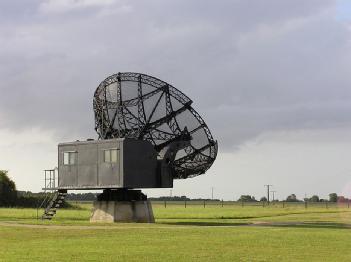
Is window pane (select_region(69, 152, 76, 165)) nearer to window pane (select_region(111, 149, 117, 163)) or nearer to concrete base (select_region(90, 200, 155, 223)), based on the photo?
concrete base (select_region(90, 200, 155, 223))

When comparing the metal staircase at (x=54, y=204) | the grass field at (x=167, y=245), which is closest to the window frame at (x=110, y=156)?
the metal staircase at (x=54, y=204)

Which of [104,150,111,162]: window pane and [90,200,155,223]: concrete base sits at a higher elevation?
[104,150,111,162]: window pane

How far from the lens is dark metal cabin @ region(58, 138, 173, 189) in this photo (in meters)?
43.1

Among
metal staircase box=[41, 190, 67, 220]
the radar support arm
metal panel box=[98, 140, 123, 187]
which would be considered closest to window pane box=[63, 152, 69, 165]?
metal staircase box=[41, 190, 67, 220]

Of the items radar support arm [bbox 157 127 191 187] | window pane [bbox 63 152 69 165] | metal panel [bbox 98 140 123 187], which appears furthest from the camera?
window pane [bbox 63 152 69 165]

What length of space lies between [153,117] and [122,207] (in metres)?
7.01

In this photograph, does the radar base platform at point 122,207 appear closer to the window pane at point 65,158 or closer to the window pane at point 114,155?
the window pane at point 114,155

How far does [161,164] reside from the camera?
4509 cm

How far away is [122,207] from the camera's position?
45.3 metres

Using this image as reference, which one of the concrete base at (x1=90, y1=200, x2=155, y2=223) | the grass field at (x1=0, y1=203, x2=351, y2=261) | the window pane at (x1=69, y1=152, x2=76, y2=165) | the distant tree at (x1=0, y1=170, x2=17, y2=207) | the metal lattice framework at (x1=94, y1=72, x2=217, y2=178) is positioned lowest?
the grass field at (x1=0, y1=203, x2=351, y2=261)

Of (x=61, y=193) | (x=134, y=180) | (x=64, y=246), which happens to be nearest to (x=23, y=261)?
(x=64, y=246)

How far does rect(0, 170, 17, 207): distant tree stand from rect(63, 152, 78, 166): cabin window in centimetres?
5104

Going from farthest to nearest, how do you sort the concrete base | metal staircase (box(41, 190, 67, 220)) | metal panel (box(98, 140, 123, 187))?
metal staircase (box(41, 190, 67, 220)), the concrete base, metal panel (box(98, 140, 123, 187))

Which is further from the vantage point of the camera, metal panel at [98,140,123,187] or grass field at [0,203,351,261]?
metal panel at [98,140,123,187]
